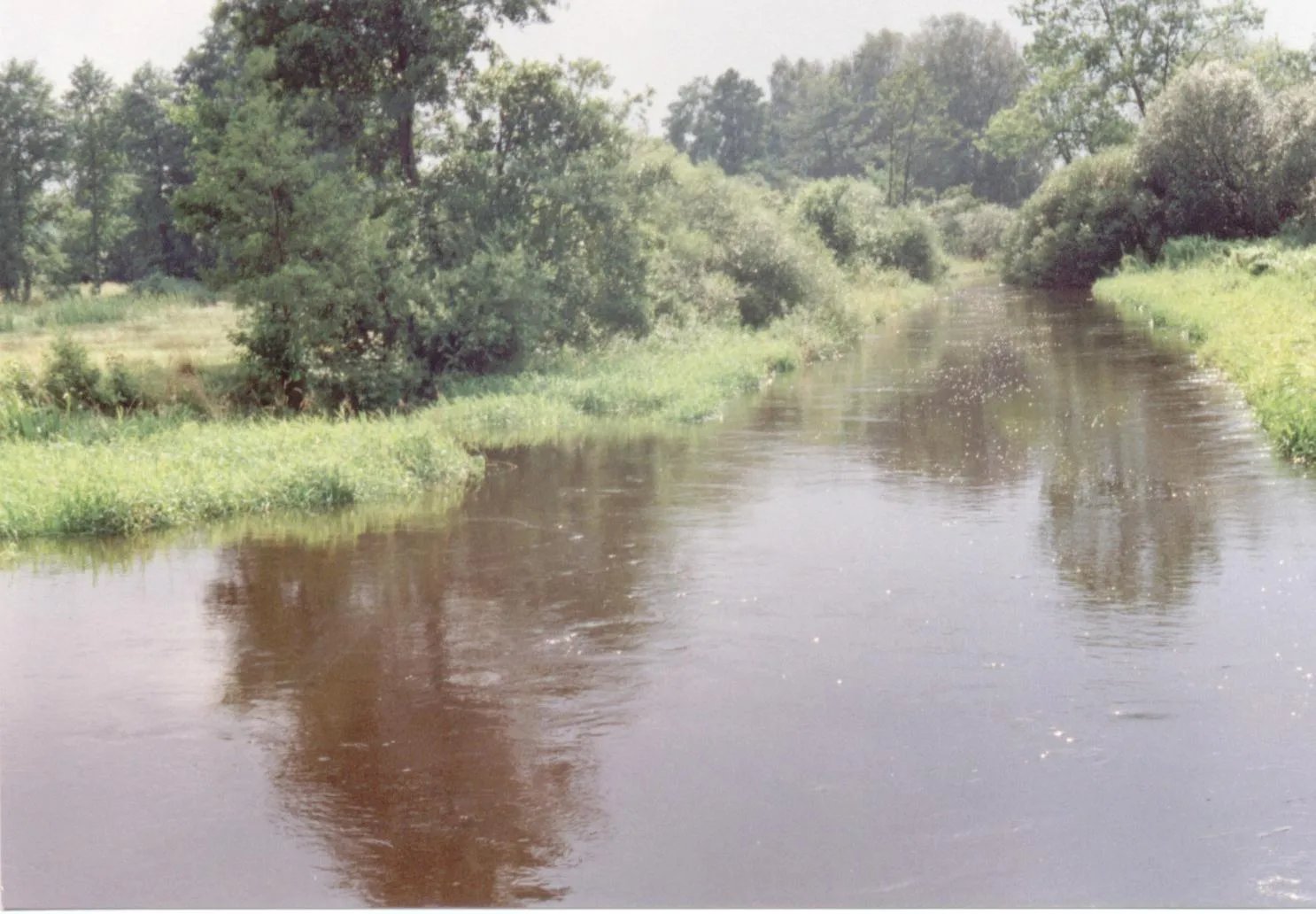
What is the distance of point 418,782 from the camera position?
26.1ft

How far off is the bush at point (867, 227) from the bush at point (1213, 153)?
894cm

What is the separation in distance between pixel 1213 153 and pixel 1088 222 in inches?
214

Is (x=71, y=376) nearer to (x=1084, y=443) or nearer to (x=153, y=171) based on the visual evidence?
(x=1084, y=443)

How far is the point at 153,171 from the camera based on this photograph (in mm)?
34594

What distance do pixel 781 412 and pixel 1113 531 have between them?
371 inches

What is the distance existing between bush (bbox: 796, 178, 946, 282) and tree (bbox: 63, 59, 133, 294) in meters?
20.9

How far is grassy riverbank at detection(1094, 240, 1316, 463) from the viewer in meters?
17.5

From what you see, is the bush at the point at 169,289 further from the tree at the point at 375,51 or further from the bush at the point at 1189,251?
the bush at the point at 1189,251

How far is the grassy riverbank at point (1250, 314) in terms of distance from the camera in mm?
17500

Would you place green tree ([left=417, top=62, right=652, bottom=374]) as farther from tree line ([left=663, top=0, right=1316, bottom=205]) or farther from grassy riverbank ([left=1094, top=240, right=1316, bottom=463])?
grassy riverbank ([left=1094, top=240, right=1316, bottom=463])

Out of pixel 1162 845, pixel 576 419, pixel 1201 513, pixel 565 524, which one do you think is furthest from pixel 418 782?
pixel 576 419

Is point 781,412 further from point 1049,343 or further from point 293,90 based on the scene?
point 1049,343

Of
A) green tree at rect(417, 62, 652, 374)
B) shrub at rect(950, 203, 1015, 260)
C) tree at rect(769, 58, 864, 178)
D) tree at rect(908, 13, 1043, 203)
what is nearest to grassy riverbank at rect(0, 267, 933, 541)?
green tree at rect(417, 62, 652, 374)

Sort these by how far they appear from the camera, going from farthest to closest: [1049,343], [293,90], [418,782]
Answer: [1049,343] → [293,90] → [418,782]
